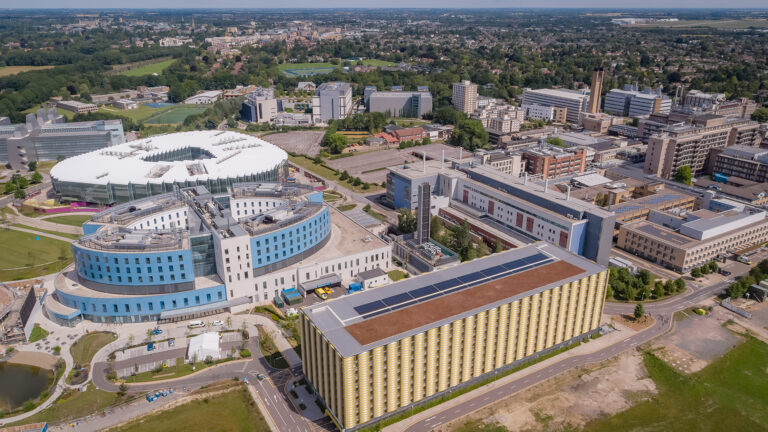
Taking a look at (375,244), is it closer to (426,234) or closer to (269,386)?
(426,234)

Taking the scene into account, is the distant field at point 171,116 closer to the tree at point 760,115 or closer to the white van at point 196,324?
the white van at point 196,324

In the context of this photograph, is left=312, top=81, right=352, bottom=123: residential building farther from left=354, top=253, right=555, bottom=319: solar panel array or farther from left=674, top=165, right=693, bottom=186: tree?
left=354, top=253, right=555, bottom=319: solar panel array

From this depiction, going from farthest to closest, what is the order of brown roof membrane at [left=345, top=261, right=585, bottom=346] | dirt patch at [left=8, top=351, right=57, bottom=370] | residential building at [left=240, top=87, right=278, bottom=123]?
residential building at [left=240, top=87, right=278, bottom=123] → dirt patch at [left=8, top=351, right=57, bottom=370] → brown roof membrane at [left=345, top=261, right=585, bottom=346]

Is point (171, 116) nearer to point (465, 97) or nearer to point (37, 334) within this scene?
point (465, 97)

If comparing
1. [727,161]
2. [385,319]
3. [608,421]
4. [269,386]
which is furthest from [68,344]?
[727,161]

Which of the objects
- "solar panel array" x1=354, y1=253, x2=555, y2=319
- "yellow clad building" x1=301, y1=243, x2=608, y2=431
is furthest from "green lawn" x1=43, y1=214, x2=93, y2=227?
"solar panel array" x1=354, y1=253, x2=555, y2=319

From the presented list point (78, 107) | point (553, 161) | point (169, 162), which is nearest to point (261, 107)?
point (78, 107)
